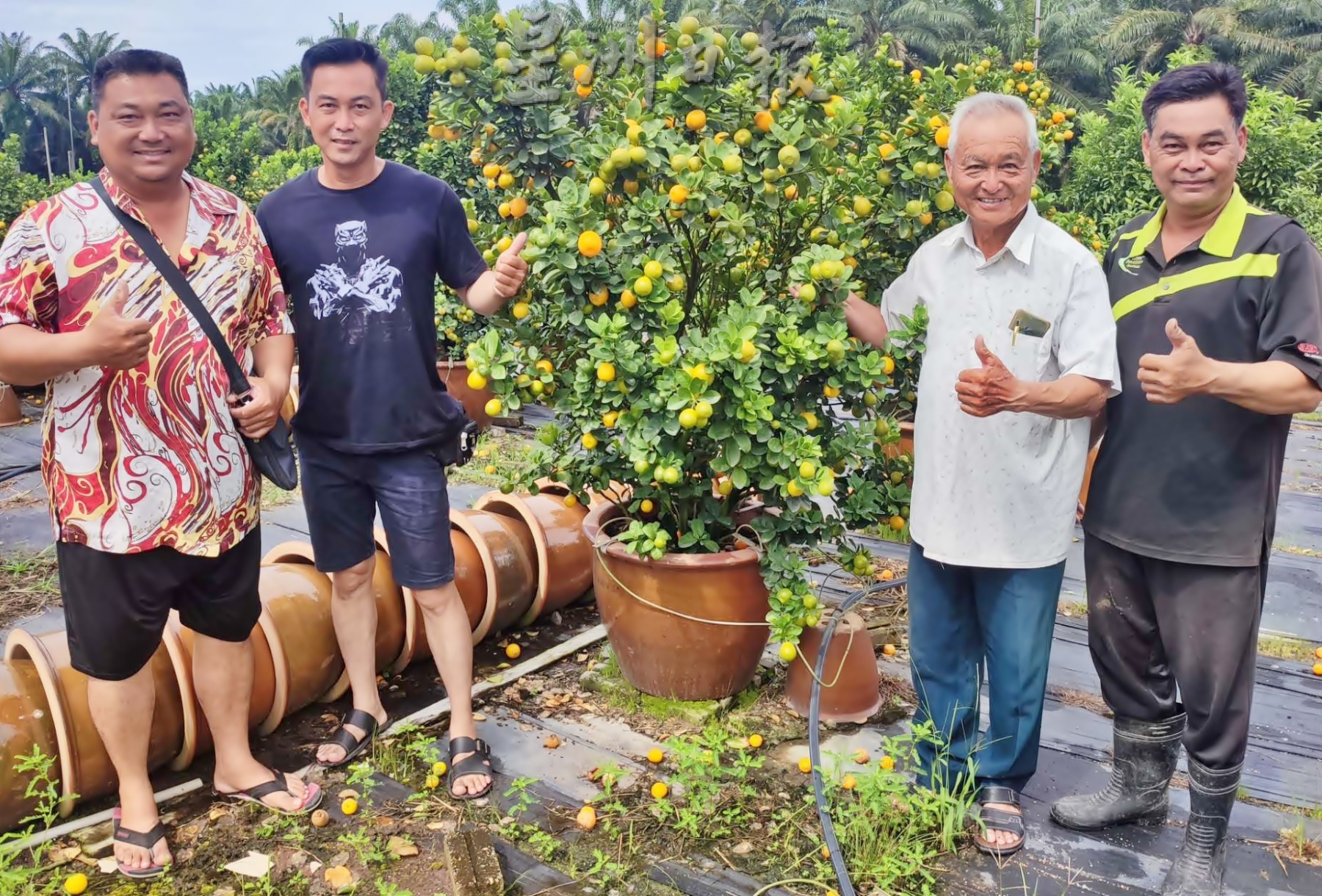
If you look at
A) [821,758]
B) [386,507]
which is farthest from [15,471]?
[821,758]

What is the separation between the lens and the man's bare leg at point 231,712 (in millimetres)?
2713

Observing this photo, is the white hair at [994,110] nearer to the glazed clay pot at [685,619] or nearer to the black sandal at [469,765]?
the glazed clay pot at [685,619]

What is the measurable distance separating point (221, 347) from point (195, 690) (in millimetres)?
1057

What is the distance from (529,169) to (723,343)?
90 centimetres

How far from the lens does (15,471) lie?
641cm

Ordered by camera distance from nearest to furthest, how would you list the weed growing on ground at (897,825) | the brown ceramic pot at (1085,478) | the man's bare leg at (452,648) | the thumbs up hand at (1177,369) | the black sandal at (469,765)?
the thumbs up hand at (1177,369) → the weed growing on ground at (897,825) → the brown ceramic pot at (1085,478) → the black sandal at (469,765) → the man's bare leg at (452,648)

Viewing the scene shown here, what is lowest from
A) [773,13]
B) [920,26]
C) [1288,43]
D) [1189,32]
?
[1288,43]

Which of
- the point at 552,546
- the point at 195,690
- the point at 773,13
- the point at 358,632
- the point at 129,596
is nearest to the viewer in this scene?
the point at 129,596

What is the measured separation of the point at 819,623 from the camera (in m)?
3.34

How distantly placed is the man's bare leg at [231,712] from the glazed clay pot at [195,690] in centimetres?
5

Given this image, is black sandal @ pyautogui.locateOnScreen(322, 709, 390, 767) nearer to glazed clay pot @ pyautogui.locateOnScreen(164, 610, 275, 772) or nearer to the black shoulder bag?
glazed clay pot @ pyautogui.locateOnScreen(164, 610, 275, 772)

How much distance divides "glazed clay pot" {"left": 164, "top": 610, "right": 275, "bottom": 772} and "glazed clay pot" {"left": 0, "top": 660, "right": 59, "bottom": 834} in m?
0.33

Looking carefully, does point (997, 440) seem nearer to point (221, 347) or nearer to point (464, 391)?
point (221, 347)

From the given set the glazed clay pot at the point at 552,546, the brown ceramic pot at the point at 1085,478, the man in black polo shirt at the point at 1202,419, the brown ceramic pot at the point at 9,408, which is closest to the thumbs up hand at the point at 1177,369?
the man in black polo shirt at the point at 1202,419
